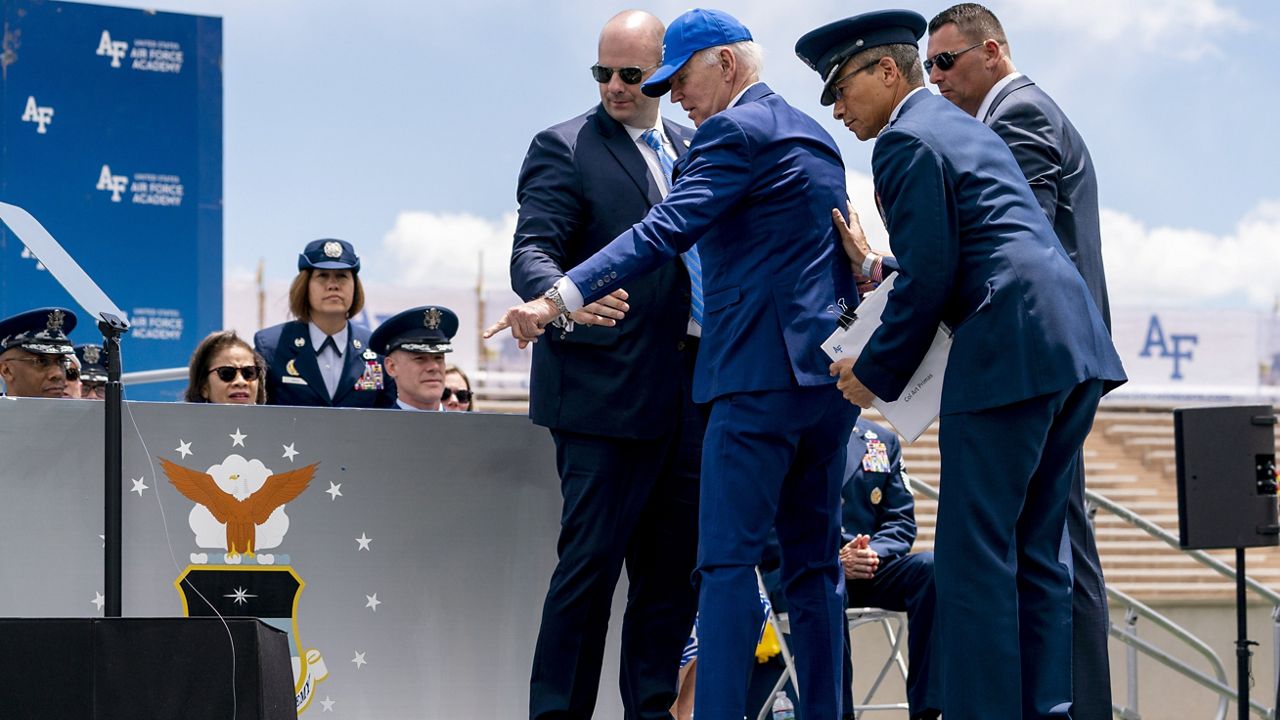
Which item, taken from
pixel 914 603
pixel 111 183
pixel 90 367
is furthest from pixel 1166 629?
pixel 111 183

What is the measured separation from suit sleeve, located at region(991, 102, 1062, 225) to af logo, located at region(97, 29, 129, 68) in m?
6.09

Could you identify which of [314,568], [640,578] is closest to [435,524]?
[314,568]

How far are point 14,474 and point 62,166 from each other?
4793 millimetres

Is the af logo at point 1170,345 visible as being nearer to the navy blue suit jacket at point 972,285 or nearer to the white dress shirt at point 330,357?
the white dress shirt at point 330,357

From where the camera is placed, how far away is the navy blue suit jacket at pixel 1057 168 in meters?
3.91

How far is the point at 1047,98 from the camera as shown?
4043 millimetres

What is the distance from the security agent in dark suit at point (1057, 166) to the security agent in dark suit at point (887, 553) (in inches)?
69.8

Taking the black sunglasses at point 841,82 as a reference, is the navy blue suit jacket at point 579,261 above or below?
below

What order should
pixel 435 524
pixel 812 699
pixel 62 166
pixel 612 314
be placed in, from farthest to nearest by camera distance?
pixel 62 166, pixel 435 524, pixel 612 314, pixel 812 699

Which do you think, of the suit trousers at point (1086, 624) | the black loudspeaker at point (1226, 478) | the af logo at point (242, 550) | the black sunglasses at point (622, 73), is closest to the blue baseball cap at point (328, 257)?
the af logo at point (242, 550)

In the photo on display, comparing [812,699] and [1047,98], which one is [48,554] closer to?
[812,699]

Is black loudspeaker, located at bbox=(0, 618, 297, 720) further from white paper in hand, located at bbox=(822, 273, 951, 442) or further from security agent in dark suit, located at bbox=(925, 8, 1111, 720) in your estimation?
security agent in dark suit, located at bbox=(925, 8, 1111, 720)

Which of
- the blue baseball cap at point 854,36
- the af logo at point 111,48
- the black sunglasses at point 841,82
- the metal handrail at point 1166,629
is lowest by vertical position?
the metal handrail at point 1166,629

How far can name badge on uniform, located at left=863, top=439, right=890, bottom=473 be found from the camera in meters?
6.23
